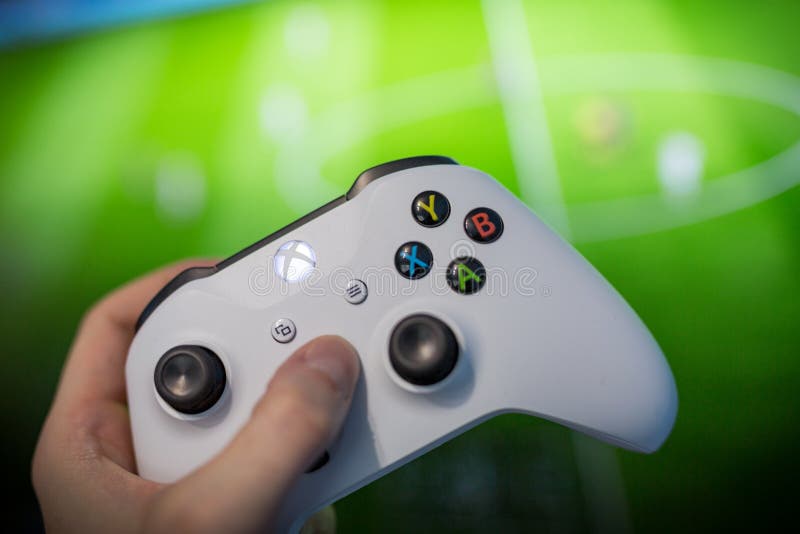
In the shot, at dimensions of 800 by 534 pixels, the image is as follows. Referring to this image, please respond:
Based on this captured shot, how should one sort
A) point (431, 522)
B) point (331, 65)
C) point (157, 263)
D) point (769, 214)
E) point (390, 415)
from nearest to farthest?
point (390, 415) → point (431, 522) → point (769, 214) → point (157, 263) → point (331, 65)

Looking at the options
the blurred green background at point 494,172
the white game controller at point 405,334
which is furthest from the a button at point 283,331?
the blurred green background at point 494,172

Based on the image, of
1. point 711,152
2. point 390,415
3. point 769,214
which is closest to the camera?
point 390,415

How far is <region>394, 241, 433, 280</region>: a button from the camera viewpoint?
1.76 feet

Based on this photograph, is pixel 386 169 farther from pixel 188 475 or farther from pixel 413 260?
pixel 188 475

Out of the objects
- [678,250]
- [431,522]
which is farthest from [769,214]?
[431,522]

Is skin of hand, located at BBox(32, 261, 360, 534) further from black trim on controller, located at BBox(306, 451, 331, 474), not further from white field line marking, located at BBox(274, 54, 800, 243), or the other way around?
white field line marking, located at BBox(274, 54, 800, 243)

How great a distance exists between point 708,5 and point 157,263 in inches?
53.4

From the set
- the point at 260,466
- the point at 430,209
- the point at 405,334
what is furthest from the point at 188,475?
the point at 430,209

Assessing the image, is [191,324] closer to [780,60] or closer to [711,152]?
[711,152]

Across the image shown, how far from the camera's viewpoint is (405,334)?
504 millimetres

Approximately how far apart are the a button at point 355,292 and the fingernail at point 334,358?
38 millimetres

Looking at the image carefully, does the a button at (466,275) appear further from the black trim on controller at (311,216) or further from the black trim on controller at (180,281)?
the black trim on controller at (180,281)

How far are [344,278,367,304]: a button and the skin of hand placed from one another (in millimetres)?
42

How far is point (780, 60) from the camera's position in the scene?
1176mm
